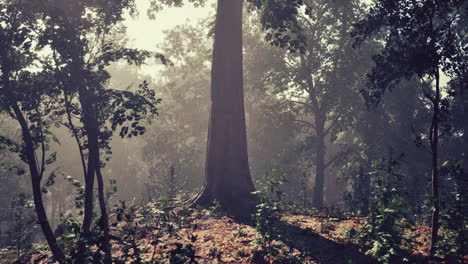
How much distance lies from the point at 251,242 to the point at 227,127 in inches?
198

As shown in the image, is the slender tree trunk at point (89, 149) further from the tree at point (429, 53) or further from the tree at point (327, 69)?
the tree at point (327, 69)

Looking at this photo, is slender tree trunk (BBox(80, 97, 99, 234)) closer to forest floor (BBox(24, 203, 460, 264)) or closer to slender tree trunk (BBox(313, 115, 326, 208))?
forest floor (BBox(24, 203, 460, 264))

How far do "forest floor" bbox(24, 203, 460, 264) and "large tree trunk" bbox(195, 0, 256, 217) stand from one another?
47.5 inches

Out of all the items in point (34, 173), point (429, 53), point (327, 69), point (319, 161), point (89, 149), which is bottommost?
point (34, 173)

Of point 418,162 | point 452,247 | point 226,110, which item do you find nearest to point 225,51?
point 226,110

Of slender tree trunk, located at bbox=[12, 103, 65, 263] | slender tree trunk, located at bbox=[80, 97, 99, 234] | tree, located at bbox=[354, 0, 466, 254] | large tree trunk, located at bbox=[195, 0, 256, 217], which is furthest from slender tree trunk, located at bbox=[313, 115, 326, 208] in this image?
slender tree trunk, located at bbox=[12, 103, 65, 263]

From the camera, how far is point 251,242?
6.83m

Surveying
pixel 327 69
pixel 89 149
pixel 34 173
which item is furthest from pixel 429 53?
pixel 327 69

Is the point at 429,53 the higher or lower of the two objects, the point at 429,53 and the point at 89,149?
the higher

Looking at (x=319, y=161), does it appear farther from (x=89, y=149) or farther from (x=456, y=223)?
(x=89, y=149)

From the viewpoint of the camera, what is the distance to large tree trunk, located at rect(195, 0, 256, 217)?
1087 cm

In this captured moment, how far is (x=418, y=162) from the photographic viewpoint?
85.7 feet

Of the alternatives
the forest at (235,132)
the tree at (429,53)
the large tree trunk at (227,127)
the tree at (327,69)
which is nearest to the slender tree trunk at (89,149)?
the forest at (235,132)

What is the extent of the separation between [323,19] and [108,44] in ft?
63.5
